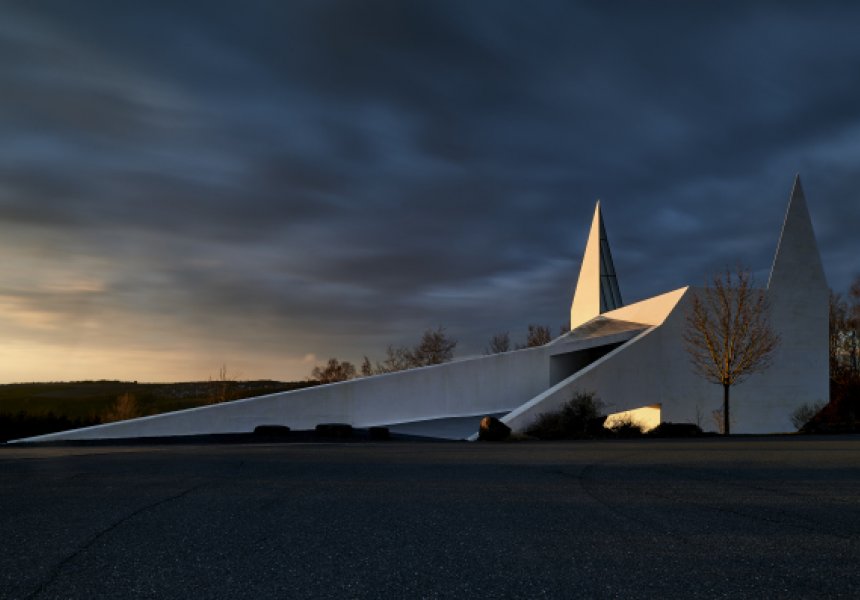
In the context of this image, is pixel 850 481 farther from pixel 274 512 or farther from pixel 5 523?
pixel 5 523

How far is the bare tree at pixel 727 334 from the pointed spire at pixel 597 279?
38.1ft

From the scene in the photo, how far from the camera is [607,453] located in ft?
42.1

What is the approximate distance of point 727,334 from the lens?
24.0 meters

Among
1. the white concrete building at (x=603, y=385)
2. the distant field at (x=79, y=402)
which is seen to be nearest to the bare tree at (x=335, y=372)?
the distant field at (x=79, y=402)

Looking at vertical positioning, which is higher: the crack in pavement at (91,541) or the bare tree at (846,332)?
the bare tree at (846,332)

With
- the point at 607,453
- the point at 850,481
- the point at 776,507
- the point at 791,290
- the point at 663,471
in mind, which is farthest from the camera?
the point at 791,290

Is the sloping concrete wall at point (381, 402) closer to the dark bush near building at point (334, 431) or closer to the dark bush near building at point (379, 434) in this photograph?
the dark bush near building at point (334, 431)

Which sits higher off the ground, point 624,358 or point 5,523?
point 624,358

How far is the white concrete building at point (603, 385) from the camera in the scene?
22016 mm

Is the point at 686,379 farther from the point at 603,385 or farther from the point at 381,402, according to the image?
the point at 381,402

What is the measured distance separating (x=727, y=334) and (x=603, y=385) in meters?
5.61

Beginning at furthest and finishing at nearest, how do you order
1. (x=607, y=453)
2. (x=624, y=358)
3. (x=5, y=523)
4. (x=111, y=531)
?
(x=624, y=358)
(x=607, y=453)
(x=5, y=523)
(x=111, y=531)

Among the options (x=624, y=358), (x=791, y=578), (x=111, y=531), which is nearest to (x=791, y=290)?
(x=624, y=358)

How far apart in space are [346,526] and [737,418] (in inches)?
971
